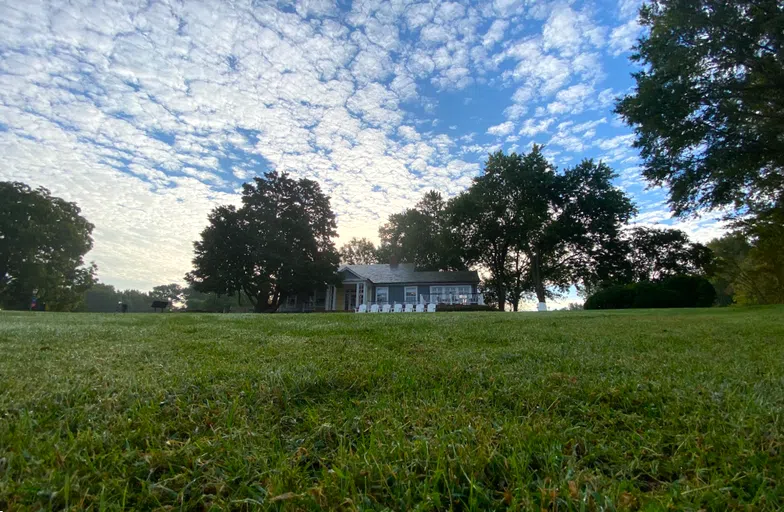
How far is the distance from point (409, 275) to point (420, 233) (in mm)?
8597

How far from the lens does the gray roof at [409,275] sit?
34.9 meters

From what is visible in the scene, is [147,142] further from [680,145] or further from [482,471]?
[680,145]

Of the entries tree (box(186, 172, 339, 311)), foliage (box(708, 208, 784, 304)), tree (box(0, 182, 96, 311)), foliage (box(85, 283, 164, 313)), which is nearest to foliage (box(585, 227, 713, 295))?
foliage (box(708, 208, 784, 304))

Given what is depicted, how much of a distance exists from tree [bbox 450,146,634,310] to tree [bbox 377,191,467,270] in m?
7.03

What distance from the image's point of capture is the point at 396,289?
118ft

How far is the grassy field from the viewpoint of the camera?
1.11 metres

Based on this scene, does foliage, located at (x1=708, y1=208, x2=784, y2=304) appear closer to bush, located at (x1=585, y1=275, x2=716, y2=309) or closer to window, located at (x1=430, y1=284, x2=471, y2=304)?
bush, located at (x1=585, y1=275, x2=716, y2=309)

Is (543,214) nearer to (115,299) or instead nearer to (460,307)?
(460,307)

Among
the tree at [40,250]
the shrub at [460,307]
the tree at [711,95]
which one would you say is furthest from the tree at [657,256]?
the tree at [40,250]

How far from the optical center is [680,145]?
43.8ft

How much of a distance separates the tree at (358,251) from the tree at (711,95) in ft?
137

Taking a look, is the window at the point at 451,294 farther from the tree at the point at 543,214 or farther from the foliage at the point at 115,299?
the foliage at the point at 115,299

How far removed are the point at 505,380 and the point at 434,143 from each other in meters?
16.7

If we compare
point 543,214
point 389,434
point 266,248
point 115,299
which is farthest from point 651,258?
point 115,299
